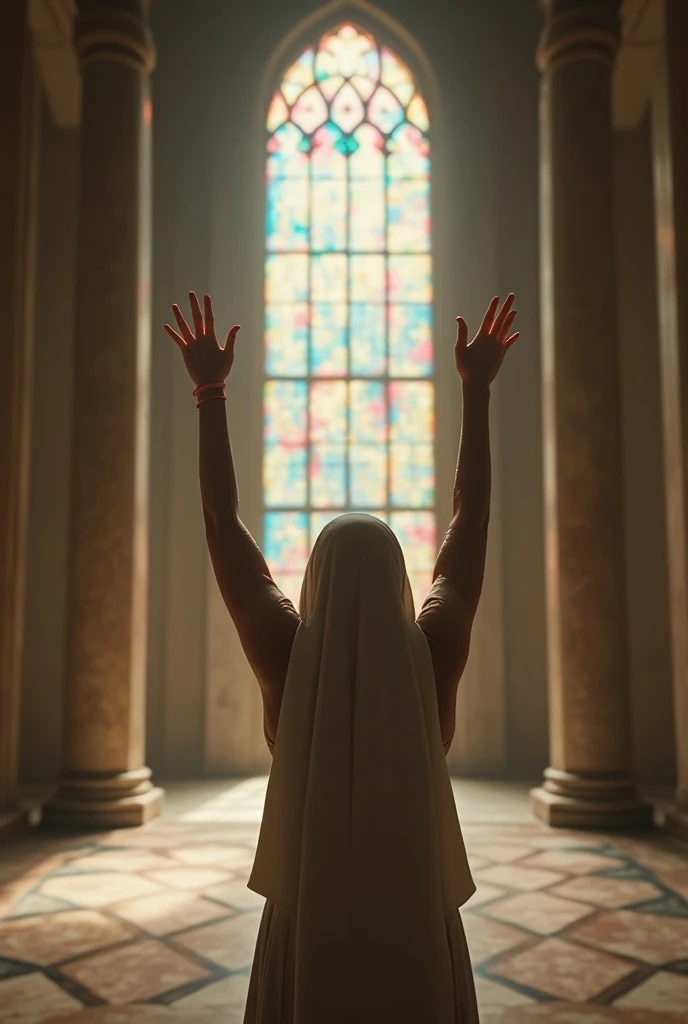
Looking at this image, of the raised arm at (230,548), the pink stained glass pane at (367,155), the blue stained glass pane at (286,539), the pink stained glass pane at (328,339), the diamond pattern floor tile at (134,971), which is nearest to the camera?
the raised arm at (230,548)

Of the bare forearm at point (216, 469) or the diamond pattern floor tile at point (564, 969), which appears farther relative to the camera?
the diamond pattern floor tile at point (564, 969)

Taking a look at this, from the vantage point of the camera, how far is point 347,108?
10.2 m

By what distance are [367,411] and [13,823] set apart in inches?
202

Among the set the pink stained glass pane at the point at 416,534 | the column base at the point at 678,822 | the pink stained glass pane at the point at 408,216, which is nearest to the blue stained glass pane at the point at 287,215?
the pink stained glass pane at the point at 408,216

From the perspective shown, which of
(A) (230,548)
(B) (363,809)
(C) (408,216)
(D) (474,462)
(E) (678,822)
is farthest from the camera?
(C) (408,216)

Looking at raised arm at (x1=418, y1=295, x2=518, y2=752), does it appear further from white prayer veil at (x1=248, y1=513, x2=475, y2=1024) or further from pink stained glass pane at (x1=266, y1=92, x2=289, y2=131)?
pink stained glass pane at (x1=266, y1=92, x2=289, y2=131)

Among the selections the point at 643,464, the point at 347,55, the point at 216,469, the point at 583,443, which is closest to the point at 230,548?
the point at 216,469

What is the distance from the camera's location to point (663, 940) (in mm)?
4191

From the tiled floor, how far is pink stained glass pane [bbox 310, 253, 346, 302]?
536cm

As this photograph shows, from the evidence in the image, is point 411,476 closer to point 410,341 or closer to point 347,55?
point 410,341

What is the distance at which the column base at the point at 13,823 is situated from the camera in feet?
20.0

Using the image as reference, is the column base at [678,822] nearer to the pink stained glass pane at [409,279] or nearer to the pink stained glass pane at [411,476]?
the pink stained glass pane at [411,476]

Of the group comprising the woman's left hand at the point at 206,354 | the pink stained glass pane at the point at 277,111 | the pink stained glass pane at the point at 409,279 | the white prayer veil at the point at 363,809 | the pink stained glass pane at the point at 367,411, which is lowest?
the white prayer veil at the point at 363,809

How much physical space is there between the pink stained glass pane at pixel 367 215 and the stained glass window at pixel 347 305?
0.4 inches
